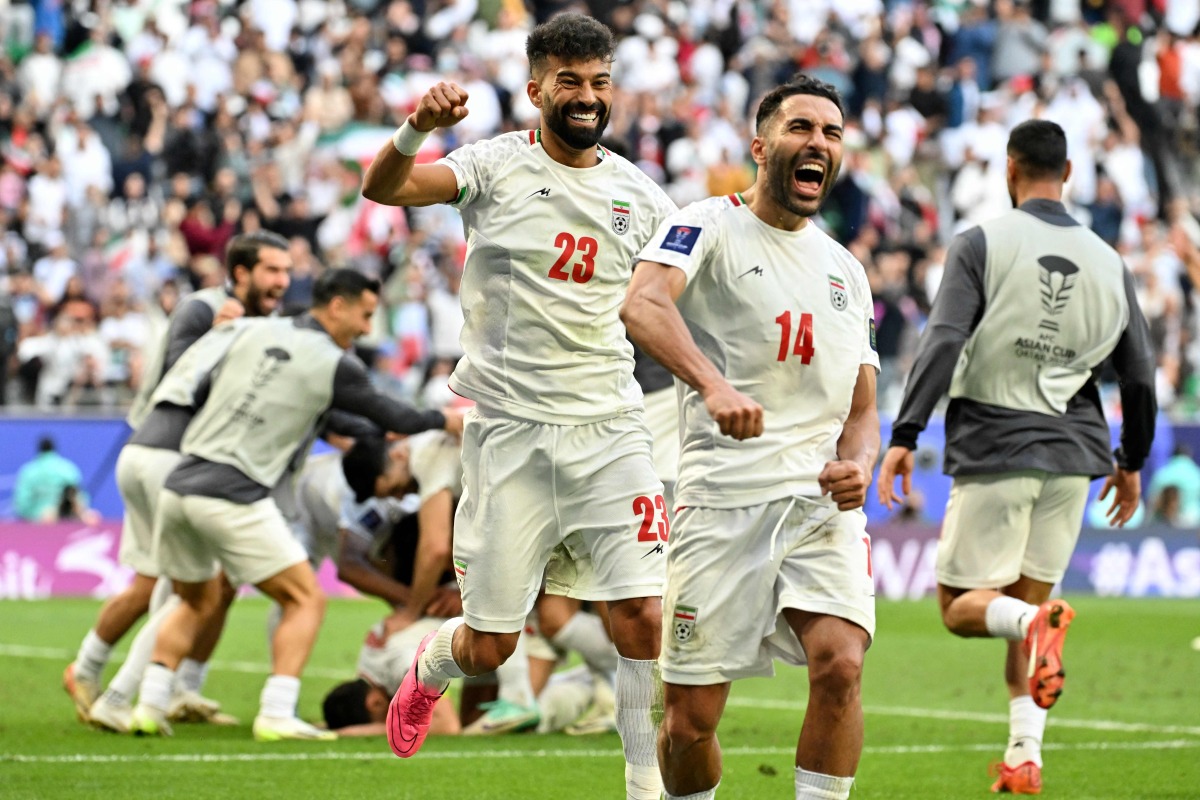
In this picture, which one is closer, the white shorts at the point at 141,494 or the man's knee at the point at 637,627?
the man's knee at the point at 637,627

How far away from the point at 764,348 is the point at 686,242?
44cm

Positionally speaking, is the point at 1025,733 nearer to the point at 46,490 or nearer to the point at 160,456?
the point at 160,456

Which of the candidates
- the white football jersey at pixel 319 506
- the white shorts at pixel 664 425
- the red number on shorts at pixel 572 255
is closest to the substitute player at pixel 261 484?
the white football jersey at pixel 319 506

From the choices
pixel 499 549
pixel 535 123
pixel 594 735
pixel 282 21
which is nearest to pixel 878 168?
pixel 535 123

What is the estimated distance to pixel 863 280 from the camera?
20.6 ft

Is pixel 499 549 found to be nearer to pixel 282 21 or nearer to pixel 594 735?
pixel 594 735

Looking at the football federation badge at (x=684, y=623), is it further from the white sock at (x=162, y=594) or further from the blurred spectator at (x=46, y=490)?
the blurred spectator at (x=46, y=490)

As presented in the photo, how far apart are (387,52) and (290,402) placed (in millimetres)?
17206

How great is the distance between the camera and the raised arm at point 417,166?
620 cm

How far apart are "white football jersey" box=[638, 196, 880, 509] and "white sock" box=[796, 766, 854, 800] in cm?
88

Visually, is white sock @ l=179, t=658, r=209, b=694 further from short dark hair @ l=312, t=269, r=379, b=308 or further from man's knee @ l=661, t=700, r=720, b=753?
man's knee @ l=661, t=700, r=720, b=753

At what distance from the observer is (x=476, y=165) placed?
675 cm

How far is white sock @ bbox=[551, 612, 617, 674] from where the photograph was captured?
10250mm

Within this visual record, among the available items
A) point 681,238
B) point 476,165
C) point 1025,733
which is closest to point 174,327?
point 476,165
